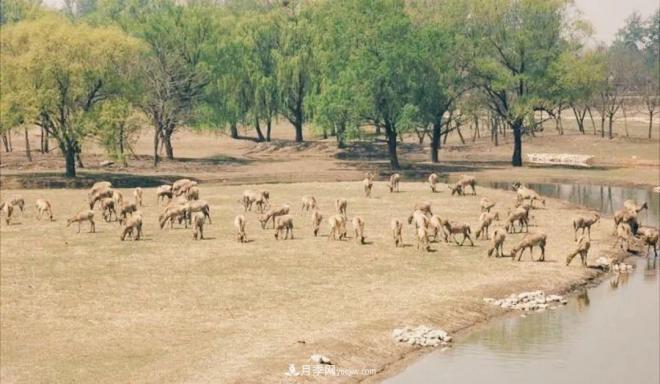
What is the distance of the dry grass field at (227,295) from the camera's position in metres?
26.6

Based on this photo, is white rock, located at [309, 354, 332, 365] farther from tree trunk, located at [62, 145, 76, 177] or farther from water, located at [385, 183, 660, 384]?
tree trunk, located at [62, 145, 76, 177]

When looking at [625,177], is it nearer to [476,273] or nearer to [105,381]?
[476,273]

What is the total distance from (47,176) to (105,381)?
51.8 metres

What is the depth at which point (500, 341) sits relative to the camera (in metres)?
29.7

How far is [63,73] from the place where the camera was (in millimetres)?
70500

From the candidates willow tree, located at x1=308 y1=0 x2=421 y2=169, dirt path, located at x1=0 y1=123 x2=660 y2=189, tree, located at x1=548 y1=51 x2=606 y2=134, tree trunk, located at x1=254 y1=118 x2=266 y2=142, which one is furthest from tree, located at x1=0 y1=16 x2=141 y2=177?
tree, located at x1=548 y1=51 x2=606 y2=134

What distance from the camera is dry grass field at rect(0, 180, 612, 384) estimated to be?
26.6 metres

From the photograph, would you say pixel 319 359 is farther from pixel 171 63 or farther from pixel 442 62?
pixel 171 63

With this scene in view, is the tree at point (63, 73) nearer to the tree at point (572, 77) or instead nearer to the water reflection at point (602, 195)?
the water reflection at point (602, 195)

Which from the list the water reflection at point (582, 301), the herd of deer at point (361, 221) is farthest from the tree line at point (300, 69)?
the water reflection at point (582, 301)

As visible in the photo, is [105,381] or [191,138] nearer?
[105,381]

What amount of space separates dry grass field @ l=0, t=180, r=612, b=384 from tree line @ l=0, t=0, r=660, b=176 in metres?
24.1

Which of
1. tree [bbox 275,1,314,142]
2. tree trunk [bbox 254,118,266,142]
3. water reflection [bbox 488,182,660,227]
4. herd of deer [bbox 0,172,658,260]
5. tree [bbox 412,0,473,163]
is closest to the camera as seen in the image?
herd of deer [bbox 0,172,658,260]

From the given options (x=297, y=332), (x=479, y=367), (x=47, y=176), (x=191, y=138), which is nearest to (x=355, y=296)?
(x=297, y=332)
